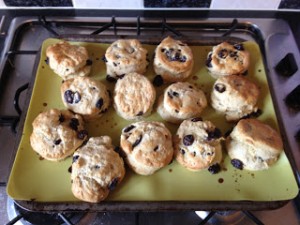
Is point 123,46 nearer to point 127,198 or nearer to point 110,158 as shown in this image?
point 110,158

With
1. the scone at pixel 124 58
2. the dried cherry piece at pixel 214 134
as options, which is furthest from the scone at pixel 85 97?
the dried cherry piece at pixel 214 134

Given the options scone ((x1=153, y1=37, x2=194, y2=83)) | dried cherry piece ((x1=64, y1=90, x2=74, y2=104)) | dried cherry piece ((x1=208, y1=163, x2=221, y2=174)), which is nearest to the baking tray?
dried cherry piece ((x1=208, y1=163, x2=221, y2=174))

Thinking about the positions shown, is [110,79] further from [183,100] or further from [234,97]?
[234,97]

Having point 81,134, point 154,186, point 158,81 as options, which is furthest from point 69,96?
point 154,186

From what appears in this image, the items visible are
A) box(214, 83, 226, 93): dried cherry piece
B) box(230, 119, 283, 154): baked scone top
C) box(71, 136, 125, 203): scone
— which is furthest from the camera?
box(214, 83, 226, 93): dried cherry piece

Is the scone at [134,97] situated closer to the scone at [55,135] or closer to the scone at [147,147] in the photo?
the scone at [147,147]

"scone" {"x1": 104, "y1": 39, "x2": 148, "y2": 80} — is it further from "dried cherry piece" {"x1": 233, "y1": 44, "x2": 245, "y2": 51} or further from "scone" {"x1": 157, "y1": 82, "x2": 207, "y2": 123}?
"dried cherry piece" {"x1": 233, "y1": 44, "x2": 245, "y2": 51}

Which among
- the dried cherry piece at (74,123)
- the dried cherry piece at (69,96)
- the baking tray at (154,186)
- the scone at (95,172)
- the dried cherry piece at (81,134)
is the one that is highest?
the dried cherry piece at (69,96)
